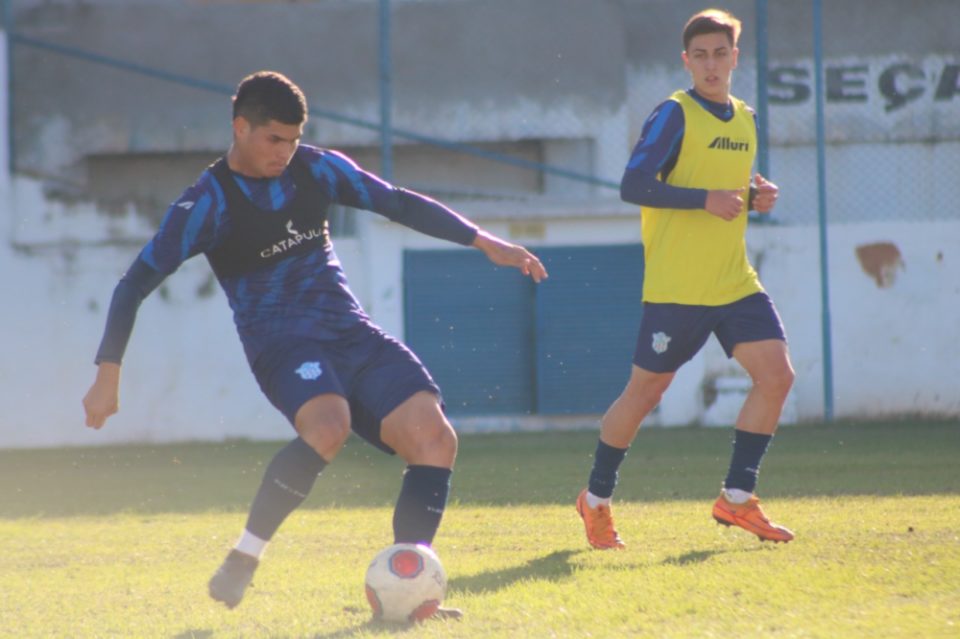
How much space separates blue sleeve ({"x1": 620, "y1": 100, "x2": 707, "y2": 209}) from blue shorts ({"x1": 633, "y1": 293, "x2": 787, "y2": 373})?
0.47 metres

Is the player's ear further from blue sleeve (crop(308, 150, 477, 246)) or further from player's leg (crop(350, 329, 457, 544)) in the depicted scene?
player's leg (crop(350, 329, 457, 544))

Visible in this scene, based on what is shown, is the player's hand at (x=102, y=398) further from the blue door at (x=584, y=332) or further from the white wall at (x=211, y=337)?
the blue door at (x=584, y=332)

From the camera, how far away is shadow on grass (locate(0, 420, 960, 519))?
321 inches

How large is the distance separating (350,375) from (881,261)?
9026mm

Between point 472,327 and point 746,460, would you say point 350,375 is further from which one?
point 472,327

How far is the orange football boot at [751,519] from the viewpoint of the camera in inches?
233

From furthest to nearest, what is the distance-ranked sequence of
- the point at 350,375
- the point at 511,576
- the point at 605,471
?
the point at 605,471 < the point at 511,576 < the point at 350,375

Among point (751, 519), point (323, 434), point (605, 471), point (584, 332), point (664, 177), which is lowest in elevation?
point (751, 519)

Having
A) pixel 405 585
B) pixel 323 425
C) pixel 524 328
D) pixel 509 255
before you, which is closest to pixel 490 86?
pixel 524 328

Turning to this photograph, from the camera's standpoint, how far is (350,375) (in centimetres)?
482

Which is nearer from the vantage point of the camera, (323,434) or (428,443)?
(323,434)

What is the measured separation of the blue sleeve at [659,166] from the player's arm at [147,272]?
5.90 ft

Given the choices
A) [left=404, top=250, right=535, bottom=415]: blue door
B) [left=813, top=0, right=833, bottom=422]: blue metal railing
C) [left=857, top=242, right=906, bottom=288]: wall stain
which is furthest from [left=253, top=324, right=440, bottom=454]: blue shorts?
[left=857, top=242, right=906, bottom=288]: wall stain

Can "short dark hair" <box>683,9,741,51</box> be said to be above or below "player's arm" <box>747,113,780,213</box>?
above
